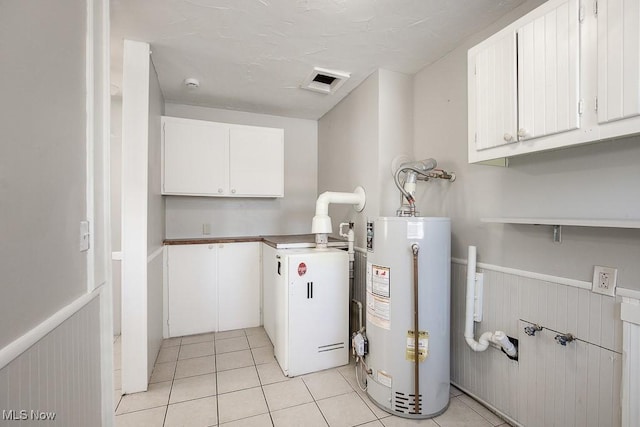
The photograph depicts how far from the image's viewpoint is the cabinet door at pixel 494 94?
1394 mm

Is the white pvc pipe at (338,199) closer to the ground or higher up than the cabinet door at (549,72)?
closer to the ground

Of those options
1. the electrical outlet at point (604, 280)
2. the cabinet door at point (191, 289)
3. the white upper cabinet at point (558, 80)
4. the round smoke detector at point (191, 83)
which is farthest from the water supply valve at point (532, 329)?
the round smoke detector at point (191, 83)

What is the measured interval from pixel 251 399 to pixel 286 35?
2.55 meters

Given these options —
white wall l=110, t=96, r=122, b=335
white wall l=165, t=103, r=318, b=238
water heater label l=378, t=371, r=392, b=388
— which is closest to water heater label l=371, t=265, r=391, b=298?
water heater label l=378, t=371, r=392, b=388

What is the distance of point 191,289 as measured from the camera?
295 centimetres

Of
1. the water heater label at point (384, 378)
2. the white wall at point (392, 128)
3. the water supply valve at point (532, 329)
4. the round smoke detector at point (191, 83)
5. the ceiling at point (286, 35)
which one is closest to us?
the water supply valve at point (532, 329)

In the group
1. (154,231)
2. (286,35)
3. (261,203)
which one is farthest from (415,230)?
(261,203)

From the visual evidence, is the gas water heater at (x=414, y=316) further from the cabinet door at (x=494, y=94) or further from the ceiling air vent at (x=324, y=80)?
the ceiling air vent at (x=324, y=80)

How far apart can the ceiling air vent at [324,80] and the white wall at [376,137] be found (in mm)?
226

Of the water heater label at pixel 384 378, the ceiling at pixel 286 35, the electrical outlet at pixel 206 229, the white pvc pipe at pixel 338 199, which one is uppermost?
the ceiling at pixel 286 35

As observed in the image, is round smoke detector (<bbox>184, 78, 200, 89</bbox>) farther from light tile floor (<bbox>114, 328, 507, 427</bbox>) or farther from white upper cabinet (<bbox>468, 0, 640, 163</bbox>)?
light tile floor (<bbox>114, 328, 507, 427</bbox>)

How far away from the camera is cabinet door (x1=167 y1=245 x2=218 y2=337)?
9.46 feet

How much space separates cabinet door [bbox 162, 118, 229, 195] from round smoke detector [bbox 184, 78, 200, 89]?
336 millimetres

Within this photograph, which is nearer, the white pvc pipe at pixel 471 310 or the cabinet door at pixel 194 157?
the white pvc pipe at pixel 471 310
